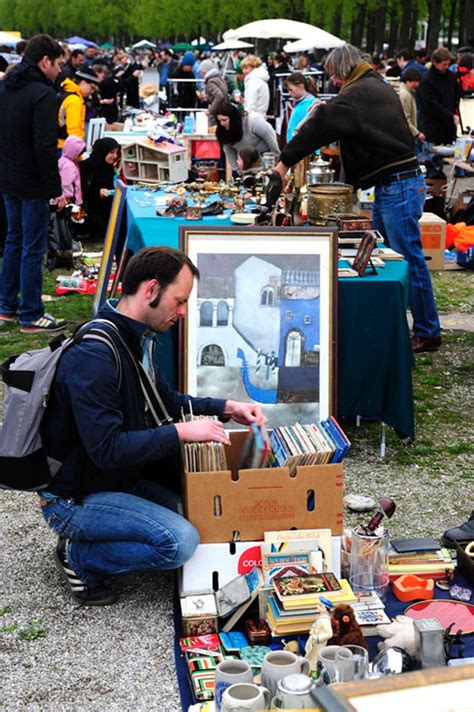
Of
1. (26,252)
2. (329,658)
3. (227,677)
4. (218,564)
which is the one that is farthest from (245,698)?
(26,252)

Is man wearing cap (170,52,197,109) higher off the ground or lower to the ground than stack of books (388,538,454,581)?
higher

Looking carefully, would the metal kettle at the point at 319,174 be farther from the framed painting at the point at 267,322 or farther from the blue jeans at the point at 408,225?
the framed painting at the point at 267,322

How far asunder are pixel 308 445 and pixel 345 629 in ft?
2.79

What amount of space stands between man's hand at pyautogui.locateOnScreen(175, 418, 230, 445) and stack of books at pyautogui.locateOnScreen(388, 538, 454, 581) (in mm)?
863

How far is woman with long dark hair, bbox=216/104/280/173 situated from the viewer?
34.2 ft

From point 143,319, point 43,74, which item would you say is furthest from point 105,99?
point 143,319

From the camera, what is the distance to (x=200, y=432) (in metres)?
3.60

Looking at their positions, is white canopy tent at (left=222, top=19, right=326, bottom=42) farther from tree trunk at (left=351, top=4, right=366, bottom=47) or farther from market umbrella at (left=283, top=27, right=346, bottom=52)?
tree trunk at (left=351, top=4, right=366, bottom=47)

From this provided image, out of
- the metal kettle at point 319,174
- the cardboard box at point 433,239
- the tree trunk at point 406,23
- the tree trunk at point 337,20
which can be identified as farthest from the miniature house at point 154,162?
the tree trunk at point 337,20

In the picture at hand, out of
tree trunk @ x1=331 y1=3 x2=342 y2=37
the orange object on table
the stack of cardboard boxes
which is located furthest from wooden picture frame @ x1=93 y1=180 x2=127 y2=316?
tree trunk @ x1=331 y1=3 x2=342 y2=37

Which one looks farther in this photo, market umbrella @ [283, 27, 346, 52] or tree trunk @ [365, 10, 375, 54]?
tree trunk @ [365, 10, 375, 54]

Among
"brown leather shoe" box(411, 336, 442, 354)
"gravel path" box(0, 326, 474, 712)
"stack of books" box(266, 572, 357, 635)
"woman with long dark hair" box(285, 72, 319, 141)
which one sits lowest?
Answer: "gravel path" box(0, 326, 474, 712)

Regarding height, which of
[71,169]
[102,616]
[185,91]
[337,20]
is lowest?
[102,616]

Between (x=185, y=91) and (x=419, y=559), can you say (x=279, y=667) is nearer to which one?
(x=419, y=559)
